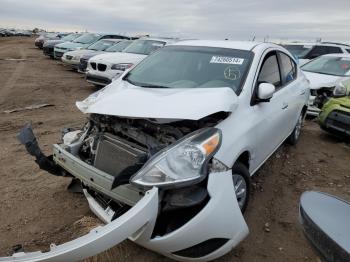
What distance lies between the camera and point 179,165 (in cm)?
259

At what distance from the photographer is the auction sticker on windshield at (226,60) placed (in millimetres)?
3930

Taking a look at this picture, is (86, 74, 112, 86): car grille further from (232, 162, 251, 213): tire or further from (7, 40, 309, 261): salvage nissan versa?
(232, 162, 251, 213): tire

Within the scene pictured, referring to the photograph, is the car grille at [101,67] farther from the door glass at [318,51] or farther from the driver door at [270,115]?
the door glass at [318,51]

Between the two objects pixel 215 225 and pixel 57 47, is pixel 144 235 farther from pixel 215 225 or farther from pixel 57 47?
pixel 57 47

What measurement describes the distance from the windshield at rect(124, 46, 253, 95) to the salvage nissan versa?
11 mm

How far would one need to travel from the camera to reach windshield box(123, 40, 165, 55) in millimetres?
11484

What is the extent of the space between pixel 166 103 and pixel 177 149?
22.7 inches

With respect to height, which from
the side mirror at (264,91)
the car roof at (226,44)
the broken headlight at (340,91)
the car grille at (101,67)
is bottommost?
the car grille at (101,67)

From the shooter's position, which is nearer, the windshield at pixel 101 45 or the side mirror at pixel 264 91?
the side mirror at pixel 264 91

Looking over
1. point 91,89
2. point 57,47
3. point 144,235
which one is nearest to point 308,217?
point 144,235

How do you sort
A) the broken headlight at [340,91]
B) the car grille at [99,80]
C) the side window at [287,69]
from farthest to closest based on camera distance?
the car grille at [99,80] < the broken headlight at [340,91] < the side window at [287,69]

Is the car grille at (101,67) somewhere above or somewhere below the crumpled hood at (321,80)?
below

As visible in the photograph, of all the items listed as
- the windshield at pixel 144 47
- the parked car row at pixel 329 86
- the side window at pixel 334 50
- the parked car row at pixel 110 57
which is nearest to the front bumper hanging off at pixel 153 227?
the parked car row at pixel 329 86

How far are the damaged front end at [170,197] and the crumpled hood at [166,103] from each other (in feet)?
0.41
